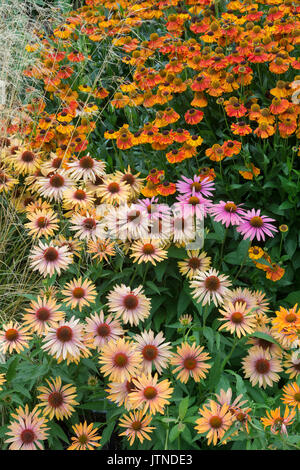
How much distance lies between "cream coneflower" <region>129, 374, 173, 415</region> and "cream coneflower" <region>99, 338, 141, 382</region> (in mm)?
54

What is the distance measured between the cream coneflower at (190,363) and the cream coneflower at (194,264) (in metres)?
0.40

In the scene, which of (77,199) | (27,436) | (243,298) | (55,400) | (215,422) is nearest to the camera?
(215,422)

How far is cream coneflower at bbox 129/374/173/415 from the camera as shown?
1.55m

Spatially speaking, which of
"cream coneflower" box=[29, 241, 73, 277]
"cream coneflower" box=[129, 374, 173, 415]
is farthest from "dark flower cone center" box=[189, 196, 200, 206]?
"cream coneflower" box=[129, 374, 173, 415]

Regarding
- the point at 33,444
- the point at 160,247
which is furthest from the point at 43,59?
the point at 33,444

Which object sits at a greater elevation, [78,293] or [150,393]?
[78,293]

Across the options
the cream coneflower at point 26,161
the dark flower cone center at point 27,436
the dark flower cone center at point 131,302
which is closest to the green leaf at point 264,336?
the dark flower cone center at point 131,302

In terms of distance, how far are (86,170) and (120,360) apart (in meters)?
0.94

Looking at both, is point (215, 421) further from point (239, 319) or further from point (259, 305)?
point (259, 305)

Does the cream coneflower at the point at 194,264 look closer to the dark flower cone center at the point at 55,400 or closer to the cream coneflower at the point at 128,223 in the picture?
the cream coneflower at the point at 128,223

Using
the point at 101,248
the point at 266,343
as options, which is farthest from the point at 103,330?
the point at 266,343

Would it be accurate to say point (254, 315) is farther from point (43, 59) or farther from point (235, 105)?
point (43, 59)

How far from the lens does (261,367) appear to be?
1.86m
